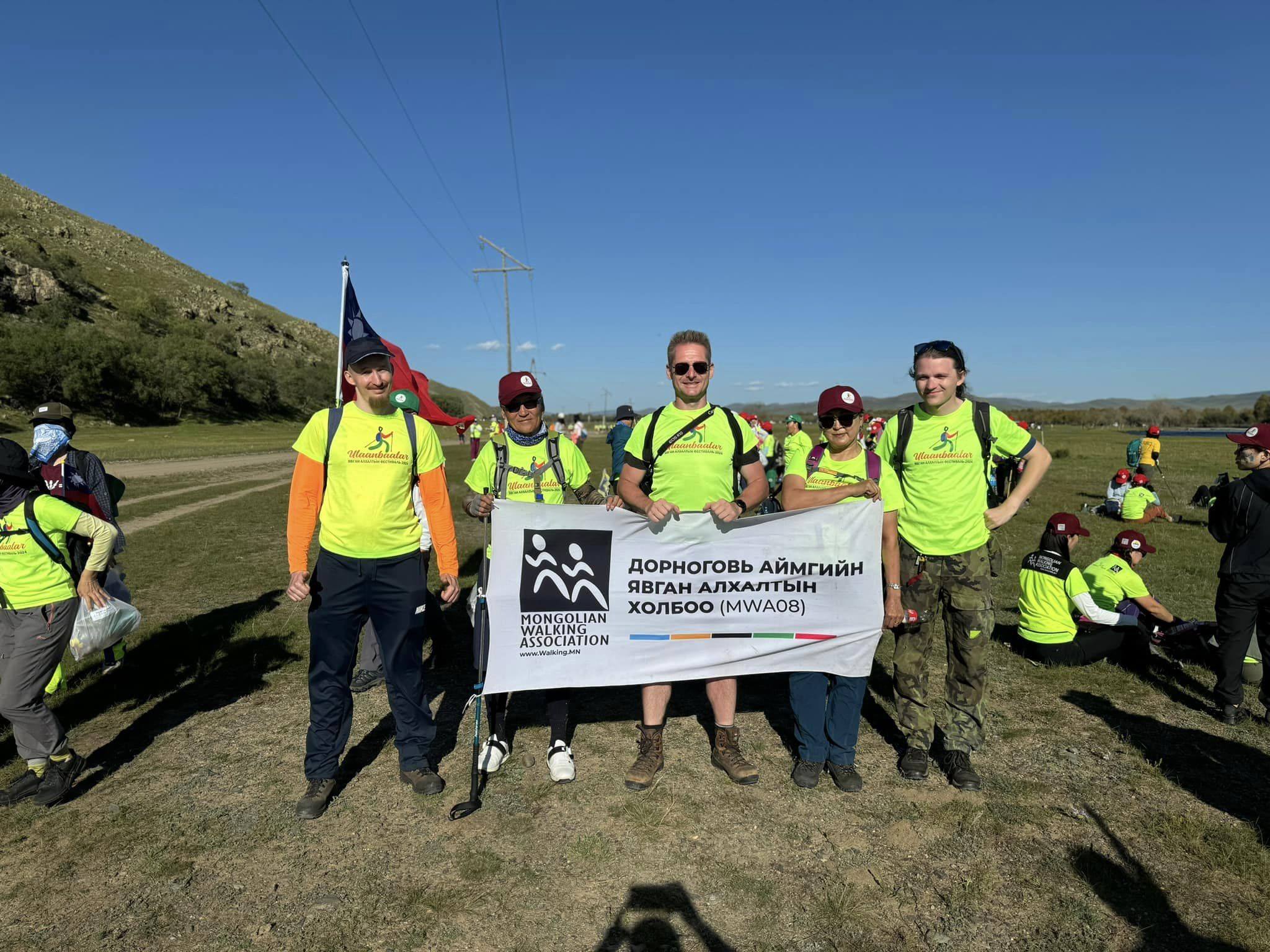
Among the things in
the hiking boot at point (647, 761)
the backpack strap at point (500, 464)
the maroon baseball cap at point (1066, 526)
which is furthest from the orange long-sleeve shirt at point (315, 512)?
the maroon baseball cap at point (1066, 526)

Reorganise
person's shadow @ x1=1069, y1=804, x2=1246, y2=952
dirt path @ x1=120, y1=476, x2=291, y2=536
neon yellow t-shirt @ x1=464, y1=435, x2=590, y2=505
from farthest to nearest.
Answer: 1. dirt path @ x1=120, y1=476, x2=291, y2=536
2. neon yellow t-shirt @ x1=464, y1=435, x2=590, y2=505
3. person's shadow @ x1=1069, y1=804, x2=1246, y2=952

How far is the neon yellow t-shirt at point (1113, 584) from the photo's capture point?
647 cm

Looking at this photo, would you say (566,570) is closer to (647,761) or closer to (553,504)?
(553,504)

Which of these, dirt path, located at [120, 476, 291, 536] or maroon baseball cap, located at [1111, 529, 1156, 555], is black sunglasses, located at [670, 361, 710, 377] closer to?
maroon baseball cap, located at [1111, 529, 1156, 555]

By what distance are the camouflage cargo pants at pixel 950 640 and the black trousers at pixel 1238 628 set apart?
2610mm

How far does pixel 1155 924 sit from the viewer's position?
309 cm

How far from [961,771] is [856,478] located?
1997 mm

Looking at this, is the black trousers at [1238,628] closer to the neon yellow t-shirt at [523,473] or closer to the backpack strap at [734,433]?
the backpack strap at [734,433]

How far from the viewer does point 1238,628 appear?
5.38m

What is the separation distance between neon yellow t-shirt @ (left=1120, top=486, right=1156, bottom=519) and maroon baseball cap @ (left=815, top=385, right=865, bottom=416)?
1462 centimetres

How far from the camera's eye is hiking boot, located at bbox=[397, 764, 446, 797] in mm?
4227

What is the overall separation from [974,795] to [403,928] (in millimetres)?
3394

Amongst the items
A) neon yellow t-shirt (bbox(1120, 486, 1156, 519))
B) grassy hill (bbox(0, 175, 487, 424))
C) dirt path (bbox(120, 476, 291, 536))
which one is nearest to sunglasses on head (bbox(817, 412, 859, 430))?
neon yellow t-shirt (bbox(1120, 486, 1156, 519))

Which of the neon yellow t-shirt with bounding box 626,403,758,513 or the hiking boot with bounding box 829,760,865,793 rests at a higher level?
the neon yellow t-shirt with bounding box 626,403,758,513
